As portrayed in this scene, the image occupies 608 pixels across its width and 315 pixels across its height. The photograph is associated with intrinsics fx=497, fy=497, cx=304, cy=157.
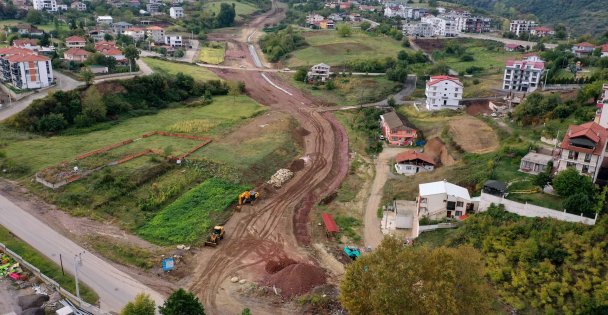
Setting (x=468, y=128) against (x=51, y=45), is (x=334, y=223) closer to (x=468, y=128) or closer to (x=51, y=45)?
(x=468, y=128)

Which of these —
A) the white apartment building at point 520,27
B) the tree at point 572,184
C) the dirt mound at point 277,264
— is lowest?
the dirt mound at point 277,264

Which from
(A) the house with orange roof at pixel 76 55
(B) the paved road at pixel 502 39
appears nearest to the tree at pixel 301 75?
(A) the house with orange roof at pixel 76 55

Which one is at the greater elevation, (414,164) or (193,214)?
(414,164)

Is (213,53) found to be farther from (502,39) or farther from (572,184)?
(572,184)

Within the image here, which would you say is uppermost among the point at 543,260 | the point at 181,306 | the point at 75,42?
the point at 75,42

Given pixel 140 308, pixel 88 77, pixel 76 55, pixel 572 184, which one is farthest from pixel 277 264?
pixel 76 55

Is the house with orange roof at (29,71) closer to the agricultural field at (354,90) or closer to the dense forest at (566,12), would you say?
the agricultural field at (354,90)

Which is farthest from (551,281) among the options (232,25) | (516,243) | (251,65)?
(232,25)

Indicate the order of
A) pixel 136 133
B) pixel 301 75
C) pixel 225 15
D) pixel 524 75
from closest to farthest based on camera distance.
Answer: pixel 136 133, pixel 524 75, pixel 301 75, pixel 225 15
